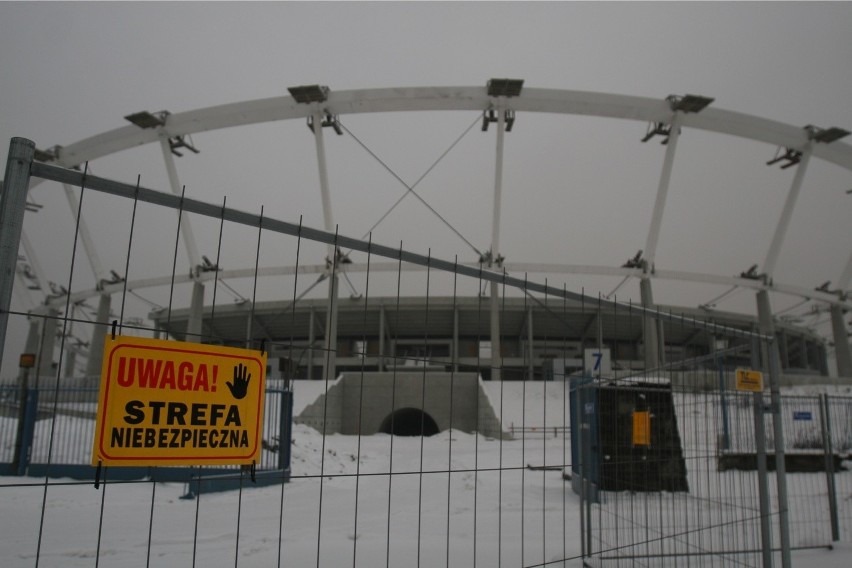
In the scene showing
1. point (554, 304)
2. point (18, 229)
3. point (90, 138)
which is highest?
point (90, 138)

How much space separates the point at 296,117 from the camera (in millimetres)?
27391

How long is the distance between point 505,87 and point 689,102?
8.32 metres

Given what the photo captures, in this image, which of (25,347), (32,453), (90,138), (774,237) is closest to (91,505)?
Result: (32,453)

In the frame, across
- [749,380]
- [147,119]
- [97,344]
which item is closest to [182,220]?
[147,119]

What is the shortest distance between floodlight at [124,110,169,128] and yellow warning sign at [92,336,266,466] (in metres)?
28.5

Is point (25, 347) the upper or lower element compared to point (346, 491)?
upper

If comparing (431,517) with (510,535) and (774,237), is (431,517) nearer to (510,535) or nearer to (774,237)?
(510,535)

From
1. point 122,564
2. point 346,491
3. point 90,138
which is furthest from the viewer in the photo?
point 90,138

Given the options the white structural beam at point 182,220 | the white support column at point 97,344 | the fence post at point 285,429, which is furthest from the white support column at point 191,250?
the fence post at point 285,429

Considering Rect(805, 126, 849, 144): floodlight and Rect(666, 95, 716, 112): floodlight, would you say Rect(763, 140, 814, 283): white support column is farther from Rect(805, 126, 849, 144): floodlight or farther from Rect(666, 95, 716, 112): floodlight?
Rect(666, 95, 716, 112): floodlight

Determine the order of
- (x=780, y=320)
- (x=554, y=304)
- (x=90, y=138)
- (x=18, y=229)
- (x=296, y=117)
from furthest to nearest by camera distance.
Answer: (x=780, y=320)
(x=554, y=304)
(x=90, y=138)
(x=296, y=117)
(x=18, y=229)

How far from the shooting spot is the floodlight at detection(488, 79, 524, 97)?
25344 millimetres

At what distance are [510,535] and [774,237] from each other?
3257 centimetres

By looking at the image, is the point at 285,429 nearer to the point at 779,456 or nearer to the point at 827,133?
the point at 779,456
